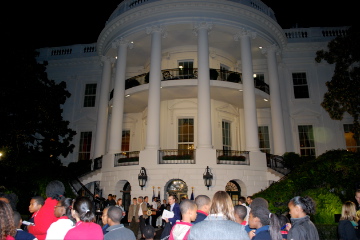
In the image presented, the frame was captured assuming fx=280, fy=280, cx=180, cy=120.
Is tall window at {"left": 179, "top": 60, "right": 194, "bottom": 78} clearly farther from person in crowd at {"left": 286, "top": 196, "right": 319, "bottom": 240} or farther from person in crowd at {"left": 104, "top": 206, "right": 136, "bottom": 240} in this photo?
person in crowd at {"left": 104, "top": 206, "right": 136, "bottom": 240}

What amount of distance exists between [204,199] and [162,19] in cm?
1424

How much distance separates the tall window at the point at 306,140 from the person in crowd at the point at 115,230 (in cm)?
1802

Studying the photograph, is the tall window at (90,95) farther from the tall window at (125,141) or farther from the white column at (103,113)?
the tall window at (125,141)

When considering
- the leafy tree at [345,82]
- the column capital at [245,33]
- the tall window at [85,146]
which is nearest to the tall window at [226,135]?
the column capital at [245,33]

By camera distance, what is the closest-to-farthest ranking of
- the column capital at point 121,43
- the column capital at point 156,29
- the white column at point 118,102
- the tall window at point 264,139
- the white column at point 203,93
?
the white column at point 203,93
the white column at point 118,102
the column capital at point 156,29
the column capital at point 121,43
the tall window at point 264,139

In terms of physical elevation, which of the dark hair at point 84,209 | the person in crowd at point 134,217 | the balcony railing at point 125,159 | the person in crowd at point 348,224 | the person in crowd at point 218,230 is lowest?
the person in crowd at point 134,217

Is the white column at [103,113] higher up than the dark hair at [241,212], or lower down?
higher up

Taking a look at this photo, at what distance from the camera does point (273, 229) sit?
10.4 ft

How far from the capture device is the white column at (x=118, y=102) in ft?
51.5

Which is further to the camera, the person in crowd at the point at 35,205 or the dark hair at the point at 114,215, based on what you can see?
the person in crowd at the point at 35,205

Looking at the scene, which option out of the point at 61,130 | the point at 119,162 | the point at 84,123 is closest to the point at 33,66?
the point at 61,130

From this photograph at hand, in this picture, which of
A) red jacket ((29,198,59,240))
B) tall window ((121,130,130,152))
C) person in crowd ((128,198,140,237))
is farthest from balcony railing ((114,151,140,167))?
red jacket ((29,198,59,240))

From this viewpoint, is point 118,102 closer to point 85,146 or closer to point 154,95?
point 154,95

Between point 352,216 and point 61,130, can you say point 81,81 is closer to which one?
point 61,130
